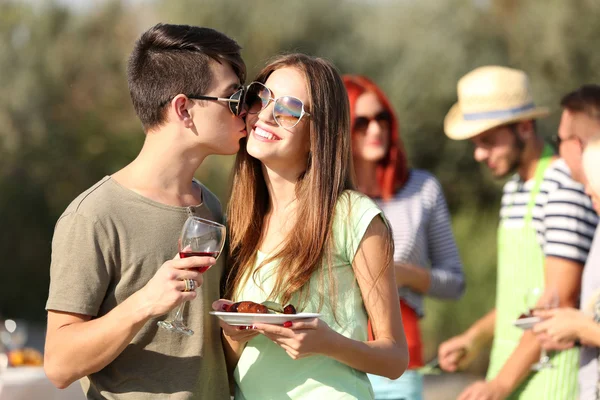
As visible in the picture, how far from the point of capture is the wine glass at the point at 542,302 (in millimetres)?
4207

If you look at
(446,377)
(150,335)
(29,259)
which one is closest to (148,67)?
(150,335)

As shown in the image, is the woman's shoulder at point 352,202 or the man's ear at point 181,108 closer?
the woman's shoulder at point 352,202

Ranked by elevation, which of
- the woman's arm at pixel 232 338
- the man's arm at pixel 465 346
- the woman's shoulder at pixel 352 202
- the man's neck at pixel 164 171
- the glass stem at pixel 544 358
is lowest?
the man's arm at pixel 465 346

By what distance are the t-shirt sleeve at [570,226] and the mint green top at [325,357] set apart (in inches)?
53.7

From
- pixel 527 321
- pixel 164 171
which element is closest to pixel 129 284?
pixel 164 171

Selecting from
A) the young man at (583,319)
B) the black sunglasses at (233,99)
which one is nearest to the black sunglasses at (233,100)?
A: the black sunglasses at (233,99)

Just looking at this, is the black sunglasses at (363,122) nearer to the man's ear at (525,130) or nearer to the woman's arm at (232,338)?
the man's ear at (525,130)

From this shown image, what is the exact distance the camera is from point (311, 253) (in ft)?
10.6

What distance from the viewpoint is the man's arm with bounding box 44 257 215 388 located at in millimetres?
2822

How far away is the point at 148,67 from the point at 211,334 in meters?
1.04

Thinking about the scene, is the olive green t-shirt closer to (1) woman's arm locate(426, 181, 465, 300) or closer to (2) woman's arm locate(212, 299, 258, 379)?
(2) woman's arm locate(212, 299, 258, 379)

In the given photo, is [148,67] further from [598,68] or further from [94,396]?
[598,68]

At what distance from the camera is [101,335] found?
115 inches

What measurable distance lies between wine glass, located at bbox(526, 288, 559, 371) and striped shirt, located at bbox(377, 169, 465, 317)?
688 mm
